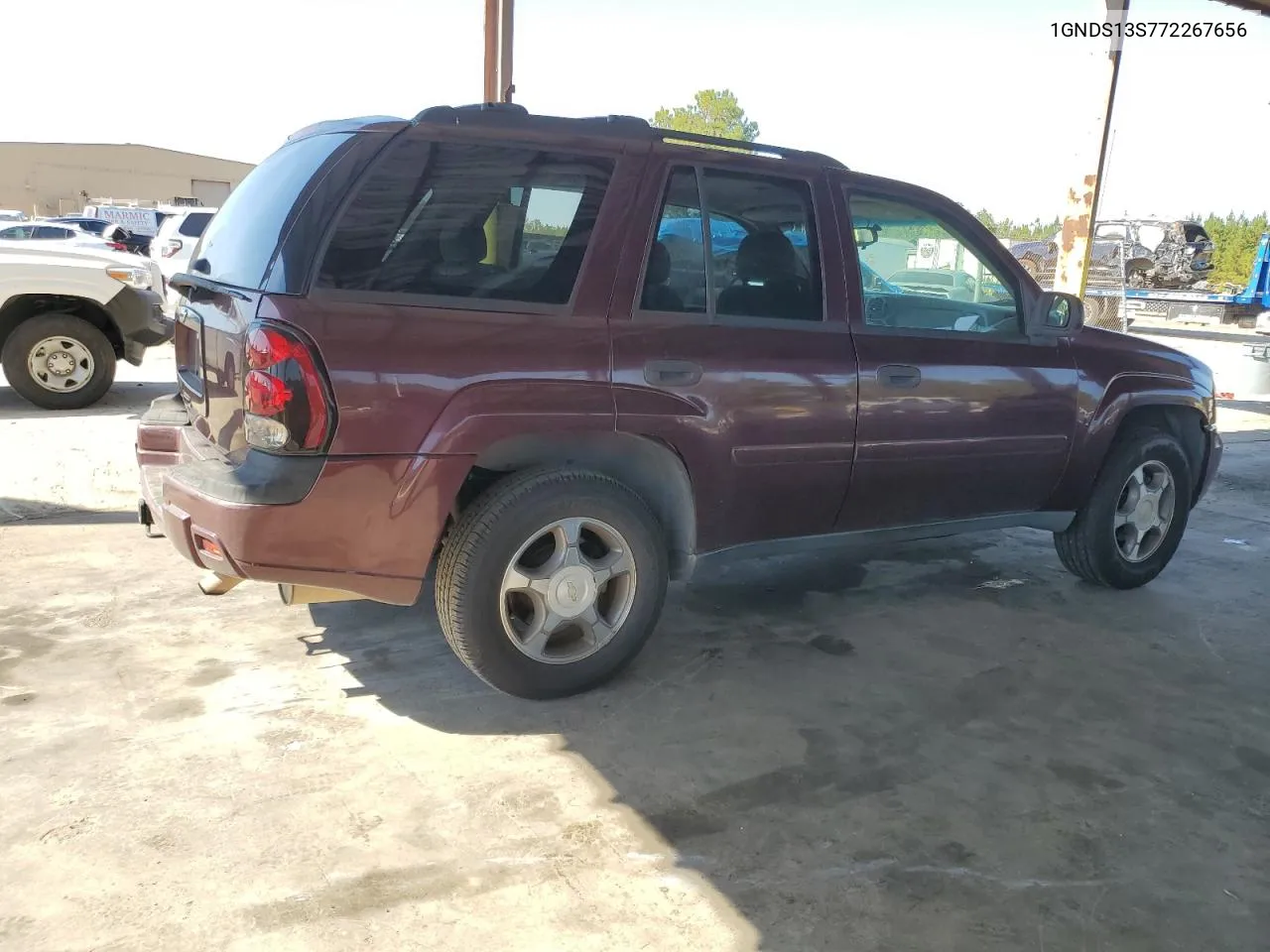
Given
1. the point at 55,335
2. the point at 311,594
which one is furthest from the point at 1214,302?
the point at 311,594

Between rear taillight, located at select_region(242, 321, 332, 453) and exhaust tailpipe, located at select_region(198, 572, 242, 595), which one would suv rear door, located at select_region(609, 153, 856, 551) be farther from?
exhaust tailpipe, located at select_region(198, 572, 242, 595)

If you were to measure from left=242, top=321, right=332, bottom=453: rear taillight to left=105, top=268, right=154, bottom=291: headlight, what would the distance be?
607 centimetres

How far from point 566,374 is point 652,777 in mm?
1285

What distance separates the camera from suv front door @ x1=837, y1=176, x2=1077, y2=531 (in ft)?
12.8

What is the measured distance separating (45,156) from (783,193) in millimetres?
77979

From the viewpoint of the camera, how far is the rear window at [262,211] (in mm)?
3098

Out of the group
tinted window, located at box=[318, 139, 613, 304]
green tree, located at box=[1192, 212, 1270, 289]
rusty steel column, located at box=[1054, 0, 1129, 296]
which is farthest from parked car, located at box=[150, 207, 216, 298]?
green tree, located at box=[1192, 212, 1270, 289]

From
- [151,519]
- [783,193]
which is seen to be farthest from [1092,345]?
[151,519]

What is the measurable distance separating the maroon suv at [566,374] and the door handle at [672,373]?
10 millimetres

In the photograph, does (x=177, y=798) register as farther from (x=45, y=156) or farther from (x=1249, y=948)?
(x=45, y=156)

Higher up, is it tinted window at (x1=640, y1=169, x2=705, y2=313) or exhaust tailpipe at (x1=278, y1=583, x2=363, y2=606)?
tinted window at (x1=640, y1=169, x2=705, y2=313)

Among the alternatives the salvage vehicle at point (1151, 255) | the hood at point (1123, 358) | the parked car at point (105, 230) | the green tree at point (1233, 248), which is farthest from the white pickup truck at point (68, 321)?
the green tree at point (1233, 248)

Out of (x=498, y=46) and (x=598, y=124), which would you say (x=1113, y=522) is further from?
(x=498, y=46)

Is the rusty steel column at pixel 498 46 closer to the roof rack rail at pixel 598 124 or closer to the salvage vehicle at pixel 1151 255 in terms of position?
the roof rack rail at pixel 598 124
